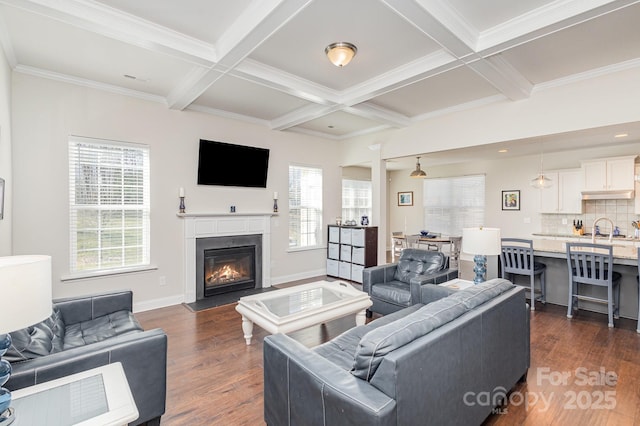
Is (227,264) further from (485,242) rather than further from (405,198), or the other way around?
(405,198)

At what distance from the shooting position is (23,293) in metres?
1.26

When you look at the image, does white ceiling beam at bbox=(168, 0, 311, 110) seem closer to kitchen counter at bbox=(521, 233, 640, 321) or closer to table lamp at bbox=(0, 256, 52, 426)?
table lamp at bbox=(0, 256, 52, 426)

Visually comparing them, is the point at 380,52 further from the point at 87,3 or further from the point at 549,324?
the point at 549,324

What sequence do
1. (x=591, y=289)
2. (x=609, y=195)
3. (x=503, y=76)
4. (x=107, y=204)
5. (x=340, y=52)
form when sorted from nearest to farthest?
(x=340, y=52)
(x=503, y=76)
(x=107, y=204)
(x=591, y=289)
(x=609, y=195)

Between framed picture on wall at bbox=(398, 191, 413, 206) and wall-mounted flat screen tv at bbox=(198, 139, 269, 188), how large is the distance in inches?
215

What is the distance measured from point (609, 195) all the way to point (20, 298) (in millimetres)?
8198

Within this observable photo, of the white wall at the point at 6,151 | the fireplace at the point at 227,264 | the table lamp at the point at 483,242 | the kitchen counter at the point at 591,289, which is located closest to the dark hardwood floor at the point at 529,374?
the kitchen counter at the point at 591,289

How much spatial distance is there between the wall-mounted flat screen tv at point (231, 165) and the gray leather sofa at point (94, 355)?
8.93 ft

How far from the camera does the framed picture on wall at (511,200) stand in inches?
290

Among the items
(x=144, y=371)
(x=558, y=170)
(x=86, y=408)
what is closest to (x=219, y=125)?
(x=144, y=371)

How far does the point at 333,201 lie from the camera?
22.0 ft

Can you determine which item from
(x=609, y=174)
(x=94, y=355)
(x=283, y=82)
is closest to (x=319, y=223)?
(x=283, y=82)

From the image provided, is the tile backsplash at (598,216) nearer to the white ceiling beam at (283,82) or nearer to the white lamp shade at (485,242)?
the white lamp shade at (485,242)

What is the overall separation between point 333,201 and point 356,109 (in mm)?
2559
